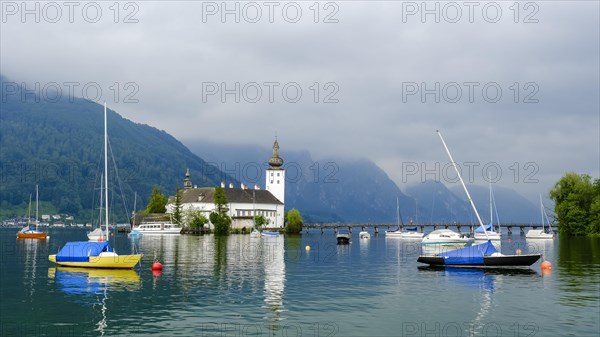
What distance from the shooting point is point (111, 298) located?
4112 centimetres

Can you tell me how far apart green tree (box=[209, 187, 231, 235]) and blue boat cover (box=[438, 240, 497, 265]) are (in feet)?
394

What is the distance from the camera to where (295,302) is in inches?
1576

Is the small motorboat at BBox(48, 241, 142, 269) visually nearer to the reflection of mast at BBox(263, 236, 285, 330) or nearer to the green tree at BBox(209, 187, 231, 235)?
the reflection of mast at BBox(263, 236, 285, 330)

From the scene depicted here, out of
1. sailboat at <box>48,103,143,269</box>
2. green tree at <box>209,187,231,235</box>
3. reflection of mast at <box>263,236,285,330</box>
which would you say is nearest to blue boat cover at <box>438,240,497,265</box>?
reflection of mast at <box>263,236,285,330</box>

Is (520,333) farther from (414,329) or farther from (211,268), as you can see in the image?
(211,268)

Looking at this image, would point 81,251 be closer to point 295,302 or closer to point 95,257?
point 95,257

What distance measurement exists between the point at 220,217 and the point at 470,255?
122726 millimetres

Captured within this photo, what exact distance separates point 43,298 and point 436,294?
2963 cm

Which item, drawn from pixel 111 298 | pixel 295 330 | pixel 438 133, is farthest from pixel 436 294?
pixel 438 133

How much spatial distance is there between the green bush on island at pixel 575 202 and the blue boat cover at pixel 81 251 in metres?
135

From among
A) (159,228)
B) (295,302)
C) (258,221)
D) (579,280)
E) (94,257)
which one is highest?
(258,221)

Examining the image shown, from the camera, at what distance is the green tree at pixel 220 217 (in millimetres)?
177500

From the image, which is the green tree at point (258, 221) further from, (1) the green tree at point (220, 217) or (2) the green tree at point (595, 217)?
(2) the green tree at point (595, 217)

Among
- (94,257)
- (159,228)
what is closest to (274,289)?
(94,257)
